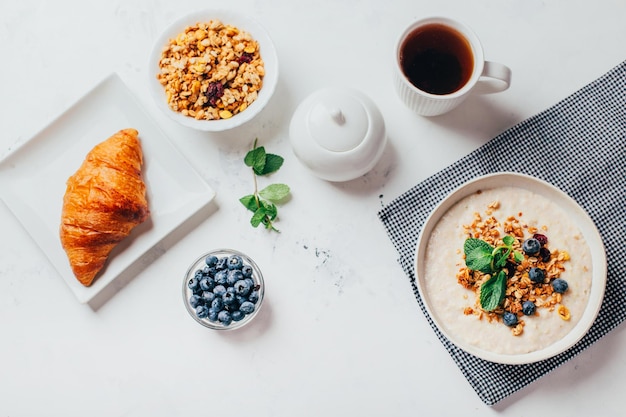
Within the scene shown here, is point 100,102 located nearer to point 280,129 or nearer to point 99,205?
point 99,205

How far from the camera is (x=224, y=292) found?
1.49 meters

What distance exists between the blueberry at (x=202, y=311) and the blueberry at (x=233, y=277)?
0.08m

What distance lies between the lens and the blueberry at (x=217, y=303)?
1479 millimetres

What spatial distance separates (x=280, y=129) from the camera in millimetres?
1614

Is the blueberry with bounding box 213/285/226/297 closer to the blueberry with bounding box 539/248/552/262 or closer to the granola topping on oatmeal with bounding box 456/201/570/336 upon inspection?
the granola topping on oatmeal with bounding box 456/201/570/336

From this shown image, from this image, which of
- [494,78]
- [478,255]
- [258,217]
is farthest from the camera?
[258,217]

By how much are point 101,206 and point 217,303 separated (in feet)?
1.18

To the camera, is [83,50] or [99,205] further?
[83,50]

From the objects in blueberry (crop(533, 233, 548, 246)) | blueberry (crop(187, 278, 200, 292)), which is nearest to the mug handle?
blueberry (crop(533, 233, 548, 246))

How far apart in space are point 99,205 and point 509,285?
37.9 inches

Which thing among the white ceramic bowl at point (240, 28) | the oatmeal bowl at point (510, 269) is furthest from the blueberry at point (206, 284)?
the oatmeal bowl at point (510, 269)

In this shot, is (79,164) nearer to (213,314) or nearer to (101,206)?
(101,206)

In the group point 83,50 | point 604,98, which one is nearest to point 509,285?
point 604,98

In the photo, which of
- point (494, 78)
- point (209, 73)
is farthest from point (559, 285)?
point (209, 73)
